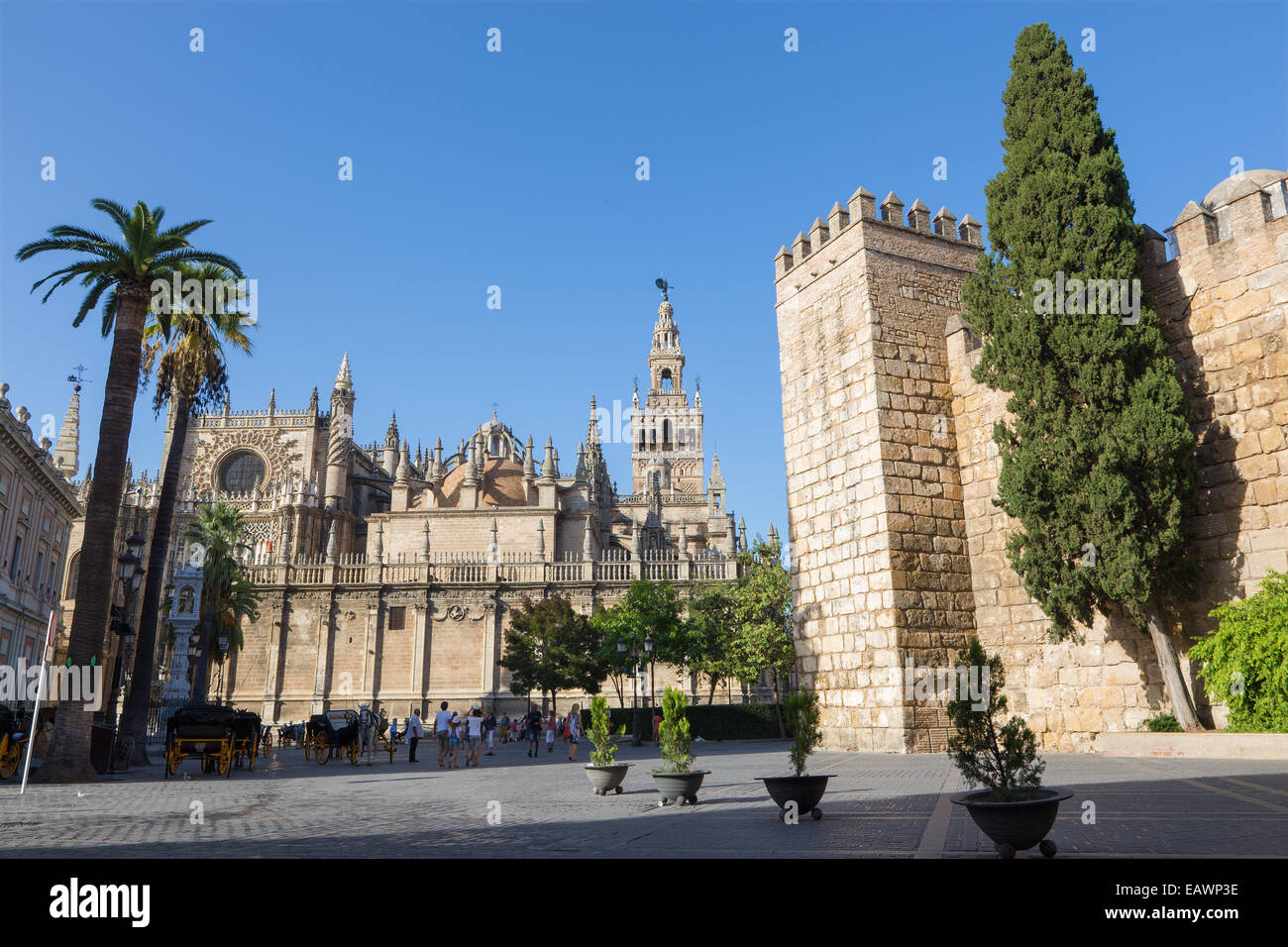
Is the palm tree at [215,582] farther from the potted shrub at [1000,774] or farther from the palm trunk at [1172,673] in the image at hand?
the potted shrub at [1000,774]

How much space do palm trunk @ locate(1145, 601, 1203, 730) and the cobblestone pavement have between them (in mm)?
1158

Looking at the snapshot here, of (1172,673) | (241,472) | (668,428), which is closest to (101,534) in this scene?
(1172,673)

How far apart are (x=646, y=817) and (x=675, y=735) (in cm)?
140

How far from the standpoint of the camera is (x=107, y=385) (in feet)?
55.5

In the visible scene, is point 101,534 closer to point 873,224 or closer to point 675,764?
point 675,764

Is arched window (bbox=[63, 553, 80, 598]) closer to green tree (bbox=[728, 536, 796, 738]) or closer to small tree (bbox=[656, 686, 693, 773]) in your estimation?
green tree (bbox=[728, 536, 796, 738])

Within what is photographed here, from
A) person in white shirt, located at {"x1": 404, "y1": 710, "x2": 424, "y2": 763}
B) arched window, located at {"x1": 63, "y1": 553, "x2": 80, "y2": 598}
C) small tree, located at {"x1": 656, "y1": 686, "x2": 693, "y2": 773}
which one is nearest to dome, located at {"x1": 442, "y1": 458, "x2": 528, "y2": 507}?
arched window, located at {"x1": 63, "y1": 553, "x2": 80, "y2": 598}

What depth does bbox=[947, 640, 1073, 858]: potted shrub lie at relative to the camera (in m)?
5.61

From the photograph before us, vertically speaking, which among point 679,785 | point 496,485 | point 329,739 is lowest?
point 329,739

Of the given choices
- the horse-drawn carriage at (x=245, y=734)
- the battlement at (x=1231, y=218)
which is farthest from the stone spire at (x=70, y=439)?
the battlement at (x=1231, y=218)

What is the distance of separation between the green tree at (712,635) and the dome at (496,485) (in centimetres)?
2038
